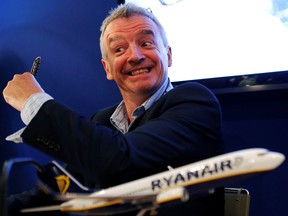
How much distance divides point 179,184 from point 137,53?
55 cm

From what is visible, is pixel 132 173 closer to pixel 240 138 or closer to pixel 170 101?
pixel 170 101

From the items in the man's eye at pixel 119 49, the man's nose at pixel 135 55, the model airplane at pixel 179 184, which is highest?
the man's eye at pixel 119 49

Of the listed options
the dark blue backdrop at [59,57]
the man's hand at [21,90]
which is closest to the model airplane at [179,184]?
the man's hand at [21,90]

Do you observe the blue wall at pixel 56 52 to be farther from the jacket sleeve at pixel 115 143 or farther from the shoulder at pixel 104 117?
the jacket sleeve at pixel 115 143

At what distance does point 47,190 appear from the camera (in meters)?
0.42

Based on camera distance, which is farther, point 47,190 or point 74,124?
point 74,124

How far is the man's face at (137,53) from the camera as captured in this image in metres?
0.90

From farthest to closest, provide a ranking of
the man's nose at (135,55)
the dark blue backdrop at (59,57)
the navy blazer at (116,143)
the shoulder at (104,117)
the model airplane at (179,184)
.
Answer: the dark blue backdrop at (59,57)
the shoulder at (104,117)
the man's nose at (135,55)
the navy blazer at (116,143)
the model airplane at (179,184)

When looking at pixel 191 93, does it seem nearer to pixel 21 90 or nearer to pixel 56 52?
pixel 21 90

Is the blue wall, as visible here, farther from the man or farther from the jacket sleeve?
→ the jacket sleeve

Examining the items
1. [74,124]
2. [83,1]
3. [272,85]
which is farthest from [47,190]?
[83,1]

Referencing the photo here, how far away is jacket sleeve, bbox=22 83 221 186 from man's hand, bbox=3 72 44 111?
0.25 ft

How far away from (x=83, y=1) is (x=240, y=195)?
3.94ft

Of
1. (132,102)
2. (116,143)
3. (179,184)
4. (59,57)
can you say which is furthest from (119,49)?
(59,57)
